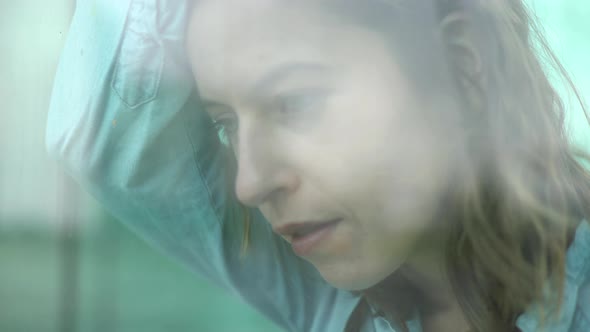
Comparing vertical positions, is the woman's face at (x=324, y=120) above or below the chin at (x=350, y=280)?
above

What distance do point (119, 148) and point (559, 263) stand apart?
0.57 meters

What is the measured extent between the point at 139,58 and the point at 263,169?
22 cm

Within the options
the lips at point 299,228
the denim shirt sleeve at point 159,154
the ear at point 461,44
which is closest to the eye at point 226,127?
the denim shirt sleeve at point 159,154

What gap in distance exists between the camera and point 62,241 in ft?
3.21

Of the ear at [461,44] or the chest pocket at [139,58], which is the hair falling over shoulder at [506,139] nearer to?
the ear at [461,44]

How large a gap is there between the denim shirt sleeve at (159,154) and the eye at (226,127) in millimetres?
24

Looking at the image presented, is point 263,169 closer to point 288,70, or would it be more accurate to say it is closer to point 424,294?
point 288,70

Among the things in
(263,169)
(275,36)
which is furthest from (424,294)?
(275,36)

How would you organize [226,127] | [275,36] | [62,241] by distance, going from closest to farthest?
[275,36], [226,127], [62,241]

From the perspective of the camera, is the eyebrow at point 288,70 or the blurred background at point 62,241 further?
the blurred background at point 62,241

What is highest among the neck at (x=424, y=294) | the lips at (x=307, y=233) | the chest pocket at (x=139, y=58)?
the chest pocket at (x=139, y=58)

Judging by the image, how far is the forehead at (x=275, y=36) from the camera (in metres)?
0.77

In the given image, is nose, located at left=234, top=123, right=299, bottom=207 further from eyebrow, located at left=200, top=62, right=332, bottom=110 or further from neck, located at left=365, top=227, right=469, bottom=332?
neck, located at left=365, top=227, right=469, bottom=332

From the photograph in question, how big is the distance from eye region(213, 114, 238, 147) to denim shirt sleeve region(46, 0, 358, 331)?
24 mm
